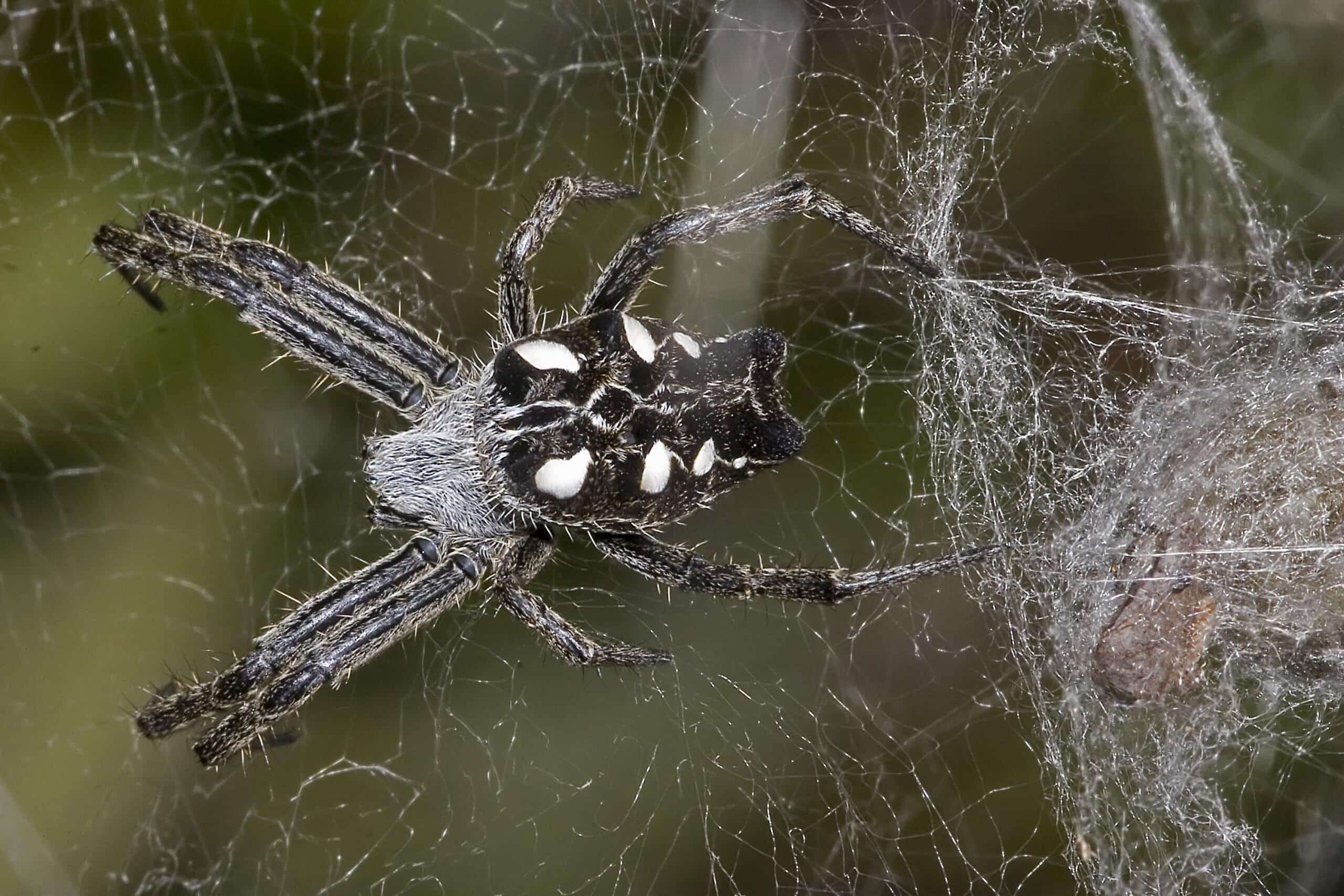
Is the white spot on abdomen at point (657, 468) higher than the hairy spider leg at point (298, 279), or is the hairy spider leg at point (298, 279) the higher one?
the hairy spider leg at point (298, 279)

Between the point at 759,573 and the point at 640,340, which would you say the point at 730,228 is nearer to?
the point at 640,340

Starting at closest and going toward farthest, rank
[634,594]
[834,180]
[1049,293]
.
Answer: [1049,293] < [834,180] < [634,594]

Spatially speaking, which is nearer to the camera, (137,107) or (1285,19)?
(1285,19)

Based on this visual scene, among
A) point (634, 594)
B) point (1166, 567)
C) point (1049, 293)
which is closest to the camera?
point (1166, 567)

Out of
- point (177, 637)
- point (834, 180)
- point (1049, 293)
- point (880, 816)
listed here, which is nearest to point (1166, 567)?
point (1049, 293)

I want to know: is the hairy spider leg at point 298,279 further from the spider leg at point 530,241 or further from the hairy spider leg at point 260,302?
the spider leg at point 530,241

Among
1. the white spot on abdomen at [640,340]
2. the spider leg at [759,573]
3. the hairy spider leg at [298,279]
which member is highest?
the white spot on abdomen at [640,340]

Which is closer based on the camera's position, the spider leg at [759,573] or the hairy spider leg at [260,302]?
the spider leg at [759,573]

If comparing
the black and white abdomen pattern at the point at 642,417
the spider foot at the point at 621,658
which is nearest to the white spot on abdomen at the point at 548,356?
the black and white abdomen pattern at the point at 642,417

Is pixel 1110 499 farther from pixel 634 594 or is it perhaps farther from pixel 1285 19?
pixel 1285 19
